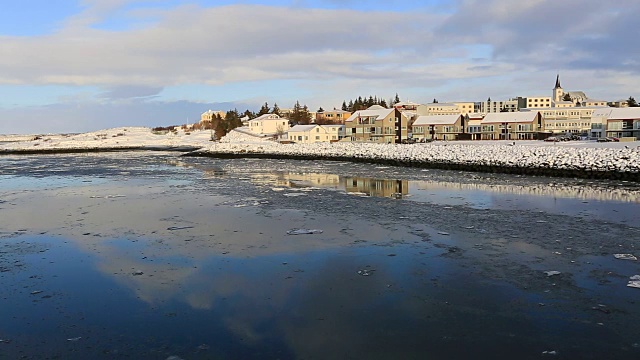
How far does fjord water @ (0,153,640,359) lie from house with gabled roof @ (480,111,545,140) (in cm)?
6615

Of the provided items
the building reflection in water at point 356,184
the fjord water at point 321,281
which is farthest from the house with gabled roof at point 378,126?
the fjord water at point 321,281

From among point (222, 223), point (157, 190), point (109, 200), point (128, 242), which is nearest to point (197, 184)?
point (157, 190)

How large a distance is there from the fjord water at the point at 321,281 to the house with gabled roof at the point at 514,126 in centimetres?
6615

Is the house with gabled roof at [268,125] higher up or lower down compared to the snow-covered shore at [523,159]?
higher up

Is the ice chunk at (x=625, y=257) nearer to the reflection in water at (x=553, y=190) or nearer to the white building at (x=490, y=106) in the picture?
the reflection in water at (x=553, y=190)

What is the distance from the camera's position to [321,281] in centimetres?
760

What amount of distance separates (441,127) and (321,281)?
77829 millimetres

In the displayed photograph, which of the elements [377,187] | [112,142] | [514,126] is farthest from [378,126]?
[377,187]

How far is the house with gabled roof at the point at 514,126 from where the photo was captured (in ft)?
250

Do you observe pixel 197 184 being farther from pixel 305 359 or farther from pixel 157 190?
pixel 305 359

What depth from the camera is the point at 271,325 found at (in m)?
5.87

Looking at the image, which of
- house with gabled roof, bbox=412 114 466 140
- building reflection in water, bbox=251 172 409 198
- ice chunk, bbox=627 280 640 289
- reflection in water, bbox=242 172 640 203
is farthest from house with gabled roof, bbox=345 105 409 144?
ice chunk, bbox=627 280 640 289

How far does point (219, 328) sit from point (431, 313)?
A: 2.65 meters

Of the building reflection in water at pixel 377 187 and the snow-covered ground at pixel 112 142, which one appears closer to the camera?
the building reflection in water at pixel 377 187
